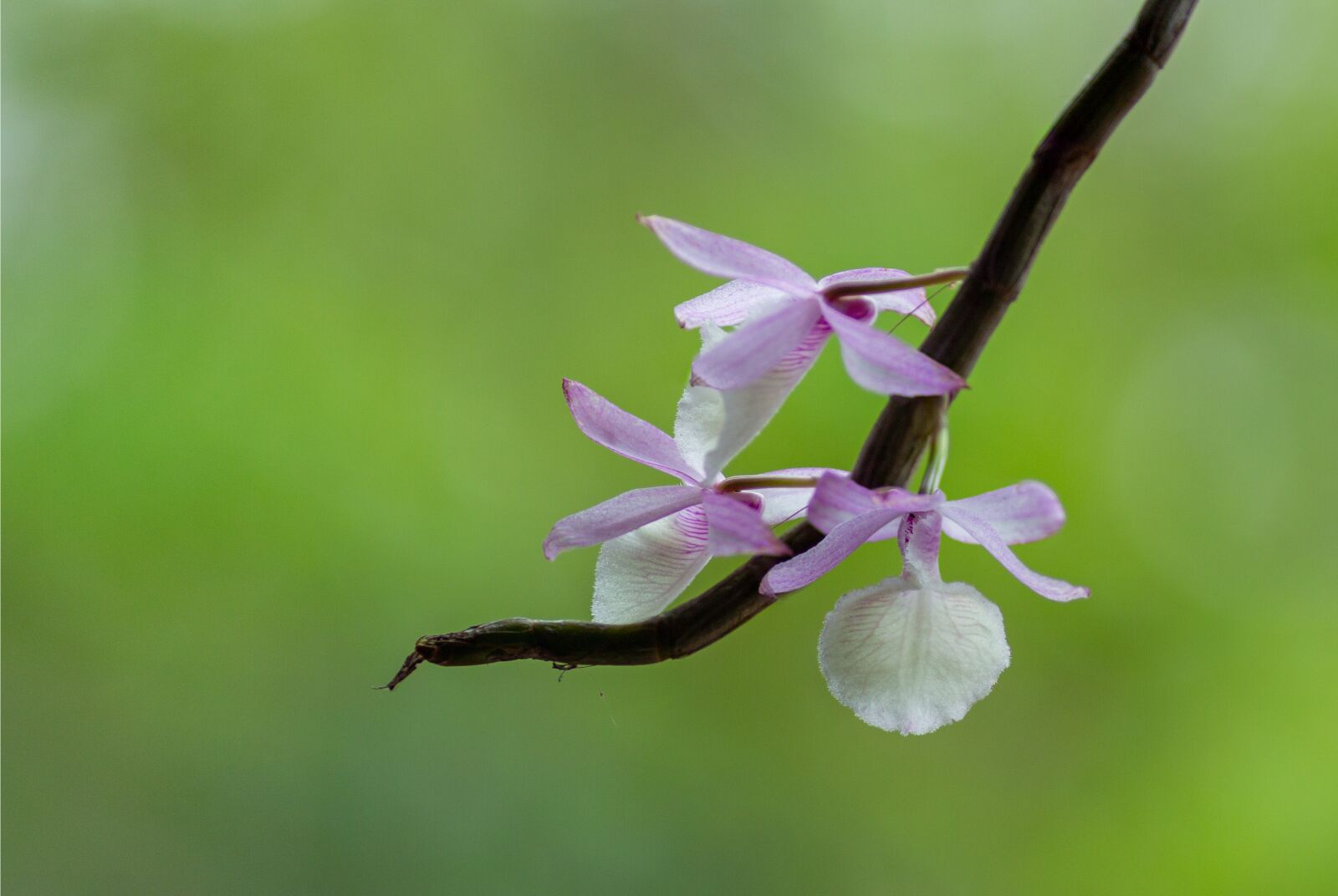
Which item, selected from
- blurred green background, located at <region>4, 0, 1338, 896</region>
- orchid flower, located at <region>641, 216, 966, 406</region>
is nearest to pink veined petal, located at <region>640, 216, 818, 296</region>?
orchid flower, located at <region>641, 216, 966, 406</region>

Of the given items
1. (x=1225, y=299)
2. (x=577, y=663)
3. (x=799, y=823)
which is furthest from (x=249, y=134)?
(x=577, y=663)

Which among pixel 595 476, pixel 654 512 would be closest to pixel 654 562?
pixel 654 512

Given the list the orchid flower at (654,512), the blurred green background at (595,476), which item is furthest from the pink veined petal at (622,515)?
the blurred green background at (595,476)

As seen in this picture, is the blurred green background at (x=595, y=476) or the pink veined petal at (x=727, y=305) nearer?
the pink veined petal at (x=727, y=305)

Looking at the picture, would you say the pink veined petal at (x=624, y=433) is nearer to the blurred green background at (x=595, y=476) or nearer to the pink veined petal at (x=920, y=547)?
the pink veined petal at (x=920, y=547)

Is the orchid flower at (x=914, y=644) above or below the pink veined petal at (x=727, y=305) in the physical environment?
below

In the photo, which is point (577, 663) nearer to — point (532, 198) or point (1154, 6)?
point (1154, 6)

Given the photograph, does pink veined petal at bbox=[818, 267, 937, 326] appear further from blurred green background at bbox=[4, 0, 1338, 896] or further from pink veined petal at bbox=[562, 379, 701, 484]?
blurred green background at bbox=[4, 0, 1338, 896]
